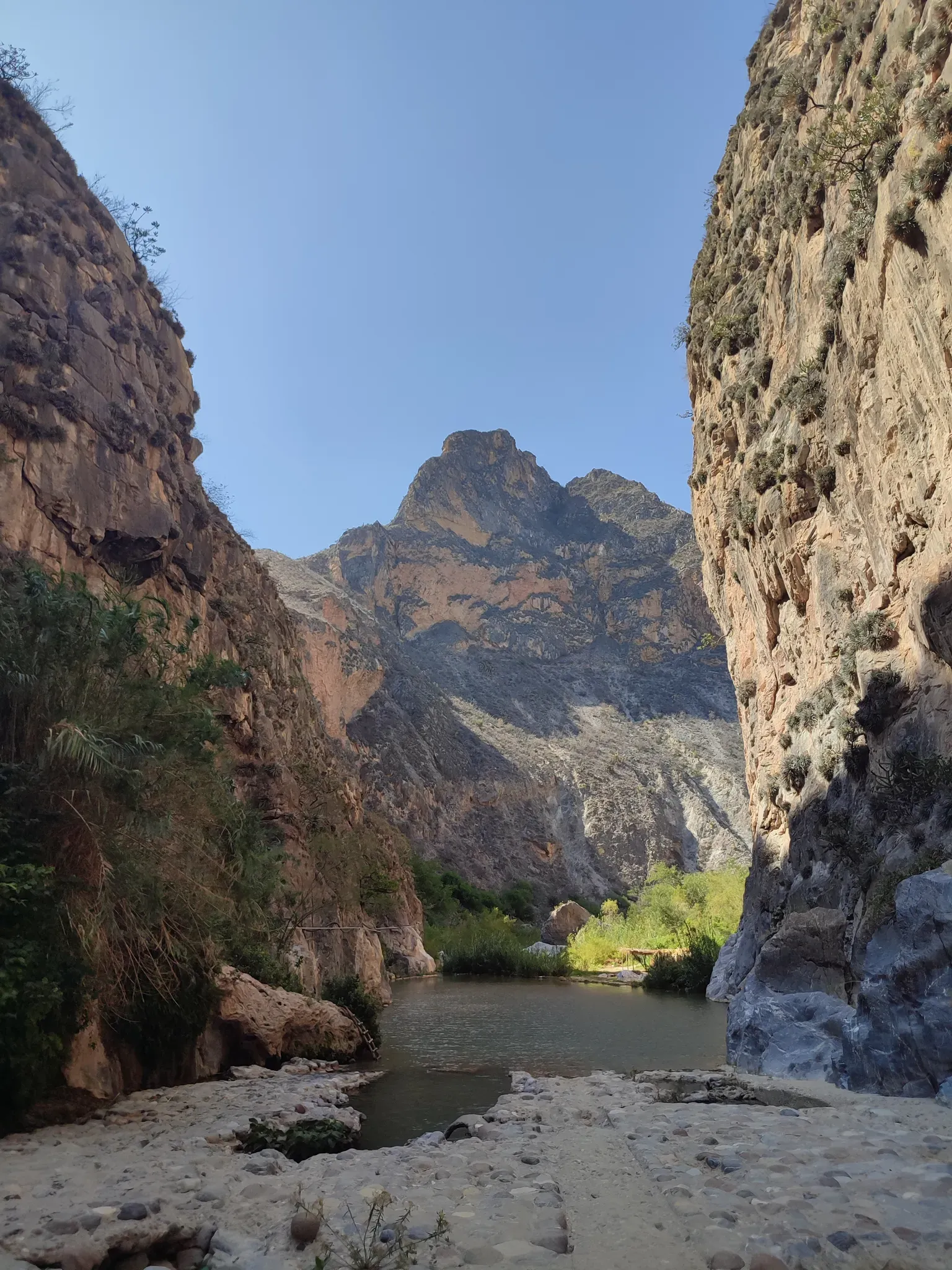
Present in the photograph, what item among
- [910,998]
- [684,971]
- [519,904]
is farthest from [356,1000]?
[519,904]

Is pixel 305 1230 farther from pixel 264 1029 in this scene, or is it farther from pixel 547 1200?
pixel 264 1029

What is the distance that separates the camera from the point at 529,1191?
19.5ft

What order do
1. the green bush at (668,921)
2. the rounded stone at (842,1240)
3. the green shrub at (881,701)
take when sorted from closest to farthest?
the rounded stone at (842,1240) → the green shrub at (881,701) → the green bush at (668,921)

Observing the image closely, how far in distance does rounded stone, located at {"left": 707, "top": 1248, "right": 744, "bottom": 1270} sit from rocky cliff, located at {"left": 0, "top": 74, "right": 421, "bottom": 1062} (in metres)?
17.0

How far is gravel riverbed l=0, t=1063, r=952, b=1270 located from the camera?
4578 mm

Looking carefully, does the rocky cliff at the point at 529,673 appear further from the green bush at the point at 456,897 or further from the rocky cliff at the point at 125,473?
the rocky cliff at the point at 125,473

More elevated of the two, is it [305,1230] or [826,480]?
[826,480]

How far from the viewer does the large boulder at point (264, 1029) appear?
40.3 ft

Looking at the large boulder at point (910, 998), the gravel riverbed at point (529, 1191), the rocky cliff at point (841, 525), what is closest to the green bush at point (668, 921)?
the rocky cliff at point (841, 525)

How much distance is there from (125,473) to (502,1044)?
860 inches

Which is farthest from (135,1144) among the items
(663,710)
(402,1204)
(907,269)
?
(663,710)

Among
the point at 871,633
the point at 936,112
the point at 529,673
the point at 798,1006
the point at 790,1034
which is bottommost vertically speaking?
the point at 790,1034

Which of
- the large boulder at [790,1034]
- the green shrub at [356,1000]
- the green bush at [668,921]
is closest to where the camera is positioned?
the large boulder at [790,1034]

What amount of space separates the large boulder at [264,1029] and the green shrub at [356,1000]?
1172mm
